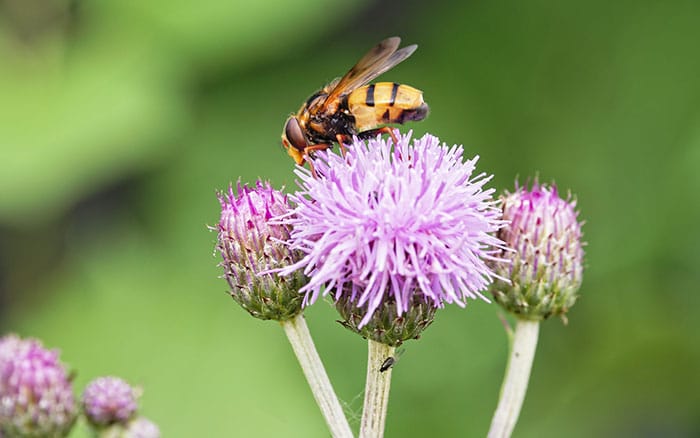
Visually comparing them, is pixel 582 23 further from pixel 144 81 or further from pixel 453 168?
pixel 453 168

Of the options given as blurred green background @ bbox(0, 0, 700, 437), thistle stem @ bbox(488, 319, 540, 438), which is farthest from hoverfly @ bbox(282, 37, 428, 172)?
blurred green background @ bbox(0, 0, 700, 437)

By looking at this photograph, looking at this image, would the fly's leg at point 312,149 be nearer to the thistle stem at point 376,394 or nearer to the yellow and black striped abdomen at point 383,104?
the yellow and black striped abdomen at point 383,104

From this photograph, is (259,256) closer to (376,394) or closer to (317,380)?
(317,380)

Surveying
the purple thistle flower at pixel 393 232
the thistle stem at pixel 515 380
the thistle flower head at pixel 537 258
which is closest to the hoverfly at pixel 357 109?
the purple thistle flower at pixel 393 232

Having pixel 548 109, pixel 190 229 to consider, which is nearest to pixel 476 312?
pixel 548 109

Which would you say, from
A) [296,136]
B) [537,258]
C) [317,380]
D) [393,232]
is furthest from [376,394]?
[296,136]

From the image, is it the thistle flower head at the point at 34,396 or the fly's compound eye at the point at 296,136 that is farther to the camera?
the fly's compound eye at the point at 296,136

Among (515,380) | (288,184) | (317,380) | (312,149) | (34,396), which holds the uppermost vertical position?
(288,184)
